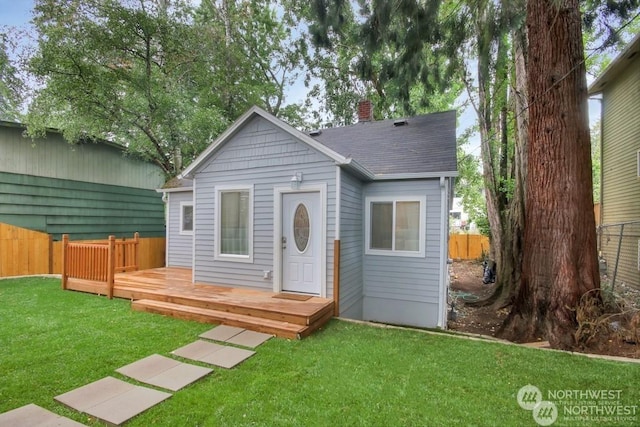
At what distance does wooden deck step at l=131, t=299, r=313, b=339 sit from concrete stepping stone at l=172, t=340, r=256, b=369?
2.03 feet

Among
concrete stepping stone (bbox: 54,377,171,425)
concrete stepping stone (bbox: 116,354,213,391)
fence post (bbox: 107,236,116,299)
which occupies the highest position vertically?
fence post (bbox: 107,236,116,299)

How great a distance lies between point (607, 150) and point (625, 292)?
481 cm

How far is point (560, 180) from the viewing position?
4.61m

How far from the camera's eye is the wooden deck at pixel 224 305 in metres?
4.54

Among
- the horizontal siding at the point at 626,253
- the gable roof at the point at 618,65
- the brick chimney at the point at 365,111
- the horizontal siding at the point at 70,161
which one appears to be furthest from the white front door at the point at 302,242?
the horizontal siding at the point at 70,161

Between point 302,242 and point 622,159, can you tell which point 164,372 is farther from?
point 622,159

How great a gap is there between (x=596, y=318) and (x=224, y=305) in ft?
18.1

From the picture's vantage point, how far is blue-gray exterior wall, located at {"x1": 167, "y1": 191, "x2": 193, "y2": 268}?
912cm

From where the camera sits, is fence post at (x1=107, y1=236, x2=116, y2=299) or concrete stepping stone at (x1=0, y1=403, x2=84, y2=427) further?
fence post at (x1=107, y1=236, x2=116, y2=299)

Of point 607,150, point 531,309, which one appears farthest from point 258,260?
point 607,150

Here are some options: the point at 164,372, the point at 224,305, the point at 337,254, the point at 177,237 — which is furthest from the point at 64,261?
the point at 337,254

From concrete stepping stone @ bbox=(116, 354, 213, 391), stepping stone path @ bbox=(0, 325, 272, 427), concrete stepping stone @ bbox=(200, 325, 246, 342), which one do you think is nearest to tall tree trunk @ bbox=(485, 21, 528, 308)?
concrete stepping stone @ bbox=(200, 325, 246, 342)

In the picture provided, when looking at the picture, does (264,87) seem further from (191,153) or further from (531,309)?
(531,309)

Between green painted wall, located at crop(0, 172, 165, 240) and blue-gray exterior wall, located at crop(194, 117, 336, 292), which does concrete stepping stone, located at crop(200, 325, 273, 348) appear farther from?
green painted wall, located at crop(0, 172, 165, 240)
